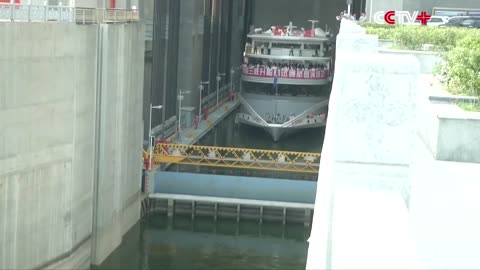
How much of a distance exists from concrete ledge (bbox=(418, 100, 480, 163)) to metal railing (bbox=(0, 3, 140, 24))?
41.2ft

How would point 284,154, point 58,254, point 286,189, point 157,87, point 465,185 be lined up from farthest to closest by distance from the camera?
1. point 157,87
2. point 284,154
3. point 286,189
4. point 58,254
5. point 465,185

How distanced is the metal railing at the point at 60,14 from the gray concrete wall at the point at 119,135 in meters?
0.35

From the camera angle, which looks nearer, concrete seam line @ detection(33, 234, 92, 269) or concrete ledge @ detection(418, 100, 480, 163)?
concrete ledge @ detection(418, 100, 480, 163)

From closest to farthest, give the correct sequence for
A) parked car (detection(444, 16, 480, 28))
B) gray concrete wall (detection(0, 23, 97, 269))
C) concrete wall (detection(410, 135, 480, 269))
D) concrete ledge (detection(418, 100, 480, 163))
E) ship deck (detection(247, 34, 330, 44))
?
concrete wall (detection(410, 135, 480, 269))
concrete ledge (detection(418, 100, 480, 163))
gray concrete wall (detection(0, 23, 97, 269))
parked car (detection(444, 16, 480, 28))
ship deck (detection(247, 34, 330, 44))

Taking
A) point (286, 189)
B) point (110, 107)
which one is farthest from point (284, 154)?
point (110, 107)

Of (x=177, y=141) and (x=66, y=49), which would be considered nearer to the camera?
(x=66, y=49)

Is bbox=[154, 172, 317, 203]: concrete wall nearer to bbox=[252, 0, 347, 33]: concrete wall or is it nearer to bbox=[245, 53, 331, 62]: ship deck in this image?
bbox=[245, 53, 331, 62]: ship deck

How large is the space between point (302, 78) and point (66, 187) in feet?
102

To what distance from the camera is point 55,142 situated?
20.3m

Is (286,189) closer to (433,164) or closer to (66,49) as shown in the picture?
(66,49)

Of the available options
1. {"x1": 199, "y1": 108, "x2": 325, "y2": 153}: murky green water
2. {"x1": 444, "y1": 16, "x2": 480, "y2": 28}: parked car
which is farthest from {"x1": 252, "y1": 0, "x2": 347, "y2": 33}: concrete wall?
{"x1": 444, "y1": 16, "x2": 480, "y2": 28}: parked car

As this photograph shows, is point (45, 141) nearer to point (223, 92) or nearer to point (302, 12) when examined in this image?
point (223, 92)

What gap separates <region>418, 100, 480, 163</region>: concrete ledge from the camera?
812 cm

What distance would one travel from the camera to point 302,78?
50500 millimetres
